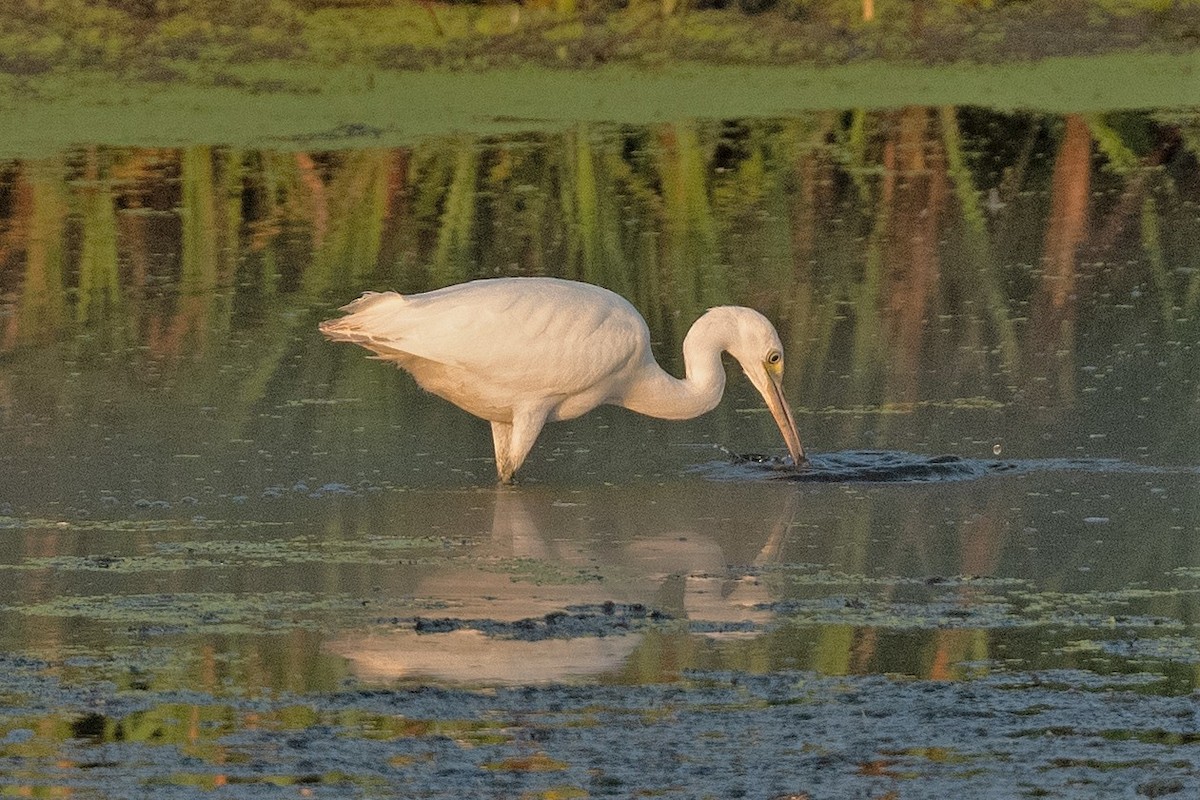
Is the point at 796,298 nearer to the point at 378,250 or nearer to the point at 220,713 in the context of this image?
the point at 378,250

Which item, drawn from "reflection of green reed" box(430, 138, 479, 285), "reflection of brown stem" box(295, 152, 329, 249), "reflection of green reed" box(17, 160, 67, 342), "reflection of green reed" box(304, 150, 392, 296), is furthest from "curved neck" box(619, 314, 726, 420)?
"reflection of brown stem" box(295, 152, 329, 249)

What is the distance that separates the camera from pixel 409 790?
409cm

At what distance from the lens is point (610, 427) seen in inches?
310

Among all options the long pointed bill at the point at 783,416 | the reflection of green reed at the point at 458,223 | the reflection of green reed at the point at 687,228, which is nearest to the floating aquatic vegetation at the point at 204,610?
the long pointed bill at the point at 783,416

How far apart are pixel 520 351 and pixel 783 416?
92 centimetres

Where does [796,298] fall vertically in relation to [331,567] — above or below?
above

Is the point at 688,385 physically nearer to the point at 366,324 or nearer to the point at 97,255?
the point at 366,324

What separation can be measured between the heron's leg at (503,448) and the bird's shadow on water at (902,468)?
1.93ft

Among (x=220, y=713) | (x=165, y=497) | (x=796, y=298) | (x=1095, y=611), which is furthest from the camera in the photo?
(x=796, y=298)

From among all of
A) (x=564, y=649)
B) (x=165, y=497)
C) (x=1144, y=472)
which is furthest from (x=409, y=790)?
(x=1144, y=472)

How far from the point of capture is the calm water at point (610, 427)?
17.0 feet

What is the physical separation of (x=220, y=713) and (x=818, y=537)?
6.98 ft

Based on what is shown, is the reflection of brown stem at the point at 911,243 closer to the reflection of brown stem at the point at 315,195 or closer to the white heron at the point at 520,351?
the white heron at the point at 520,351

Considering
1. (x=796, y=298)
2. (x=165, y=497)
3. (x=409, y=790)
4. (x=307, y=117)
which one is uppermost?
(x=307, y=117)
